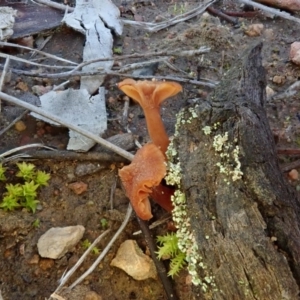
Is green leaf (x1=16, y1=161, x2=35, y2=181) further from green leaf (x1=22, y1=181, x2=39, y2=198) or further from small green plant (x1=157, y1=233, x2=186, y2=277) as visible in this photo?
small green plant (x1=157, y1=233, x2=186, y2=277)

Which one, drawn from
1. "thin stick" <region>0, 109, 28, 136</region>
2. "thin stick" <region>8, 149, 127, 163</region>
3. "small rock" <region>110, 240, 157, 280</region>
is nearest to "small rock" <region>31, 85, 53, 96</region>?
"thin stick" <region>0, 109, 28, 136</region>

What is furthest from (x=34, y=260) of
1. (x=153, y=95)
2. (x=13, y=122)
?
(x=153, y=95)

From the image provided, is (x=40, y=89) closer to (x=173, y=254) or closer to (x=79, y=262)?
(x=79, y=262)

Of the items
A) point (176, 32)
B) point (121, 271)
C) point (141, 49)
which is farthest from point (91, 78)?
point (121, 271)

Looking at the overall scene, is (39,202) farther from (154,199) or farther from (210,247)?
(210,247)

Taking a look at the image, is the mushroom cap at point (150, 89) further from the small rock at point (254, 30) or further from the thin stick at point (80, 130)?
the small rock at point (254, 30)

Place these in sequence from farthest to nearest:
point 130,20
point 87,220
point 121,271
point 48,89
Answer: point 130,20
point 48,89
point 87,220
point 121,271

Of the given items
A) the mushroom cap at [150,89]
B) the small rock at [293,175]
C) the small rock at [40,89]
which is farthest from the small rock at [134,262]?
the small rock at [40,89]


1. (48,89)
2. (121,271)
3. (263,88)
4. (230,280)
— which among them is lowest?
(121,271)
